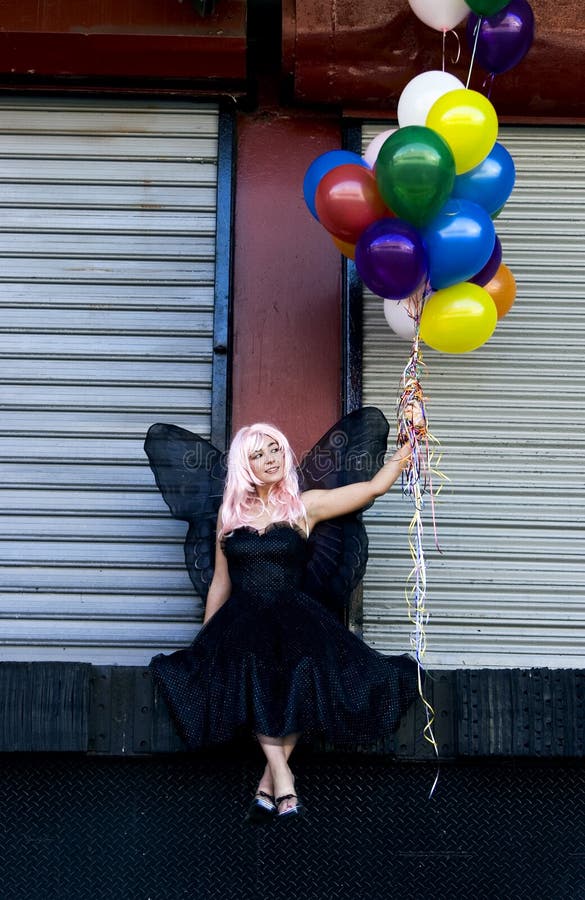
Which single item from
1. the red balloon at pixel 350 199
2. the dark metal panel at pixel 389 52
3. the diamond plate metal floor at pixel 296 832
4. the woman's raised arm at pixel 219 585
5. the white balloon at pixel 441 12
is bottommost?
the diamond plate metal floor at pixel 296 832

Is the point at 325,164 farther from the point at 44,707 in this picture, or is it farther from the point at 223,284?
the point at 44,707

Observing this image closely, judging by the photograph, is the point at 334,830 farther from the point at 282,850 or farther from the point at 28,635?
the point at 28,635

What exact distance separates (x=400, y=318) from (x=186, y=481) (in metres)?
1.16

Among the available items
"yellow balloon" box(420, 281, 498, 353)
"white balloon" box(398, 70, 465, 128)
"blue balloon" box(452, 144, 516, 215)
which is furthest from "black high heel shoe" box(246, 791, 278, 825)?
"white balloon" box(398, 70, 465, 128)

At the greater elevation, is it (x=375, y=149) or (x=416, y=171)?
(x=375, y=149)

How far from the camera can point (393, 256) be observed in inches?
167

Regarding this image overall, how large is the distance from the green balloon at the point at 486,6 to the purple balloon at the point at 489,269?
0.94 metres

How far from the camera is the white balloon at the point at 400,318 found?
15.5ft

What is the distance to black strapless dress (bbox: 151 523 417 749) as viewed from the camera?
4191 millimetres

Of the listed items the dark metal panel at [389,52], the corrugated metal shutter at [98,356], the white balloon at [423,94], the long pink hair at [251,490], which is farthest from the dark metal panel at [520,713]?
the dark metal panel at [389,52]

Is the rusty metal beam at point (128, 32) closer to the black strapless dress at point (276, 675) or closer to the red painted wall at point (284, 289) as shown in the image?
the red painted wall at point (284, 289)

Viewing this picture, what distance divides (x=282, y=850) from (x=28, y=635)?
4.89 feet

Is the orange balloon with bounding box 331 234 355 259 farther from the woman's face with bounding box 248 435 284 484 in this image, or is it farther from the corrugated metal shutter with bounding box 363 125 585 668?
the woman's face with bounding box 248 435 284 484

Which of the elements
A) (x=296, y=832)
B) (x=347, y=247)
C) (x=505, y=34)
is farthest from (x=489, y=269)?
(x=296, y=832)
